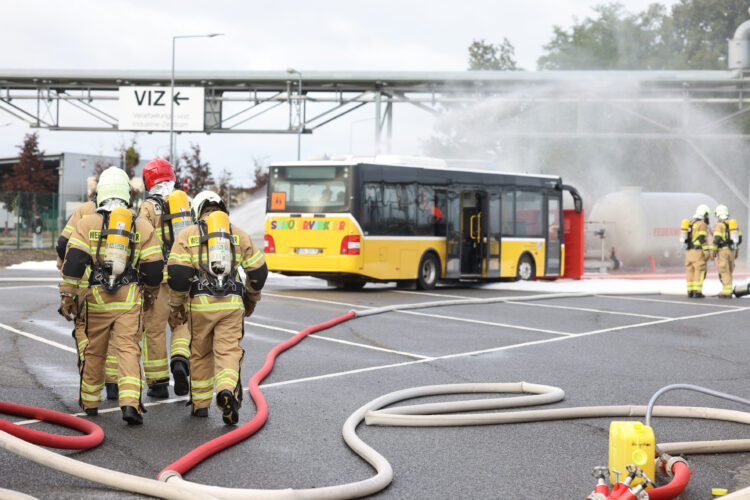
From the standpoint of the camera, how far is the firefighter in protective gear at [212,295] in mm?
6406

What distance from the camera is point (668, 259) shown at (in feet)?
103

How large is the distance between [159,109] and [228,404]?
28.8 metres

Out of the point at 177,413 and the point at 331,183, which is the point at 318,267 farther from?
the point at 177,413

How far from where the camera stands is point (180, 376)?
24.5 ft

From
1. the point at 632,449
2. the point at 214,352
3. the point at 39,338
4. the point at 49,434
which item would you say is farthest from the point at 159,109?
the point at 632,449

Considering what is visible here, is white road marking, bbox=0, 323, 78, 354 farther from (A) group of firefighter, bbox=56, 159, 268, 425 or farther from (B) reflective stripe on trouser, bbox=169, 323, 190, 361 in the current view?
(A) group of firefighter, bbox=56, 159, 268, 425

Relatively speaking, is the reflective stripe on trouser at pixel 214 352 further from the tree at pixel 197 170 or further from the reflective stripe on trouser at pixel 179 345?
the tree at pixel 197 170

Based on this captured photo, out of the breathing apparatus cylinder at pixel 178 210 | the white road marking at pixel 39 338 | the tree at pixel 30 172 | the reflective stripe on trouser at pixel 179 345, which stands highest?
the tree at pixel 30 172

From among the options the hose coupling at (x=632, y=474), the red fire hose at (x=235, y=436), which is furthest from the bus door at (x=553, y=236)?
the hose coupling at (x=632, y=474)

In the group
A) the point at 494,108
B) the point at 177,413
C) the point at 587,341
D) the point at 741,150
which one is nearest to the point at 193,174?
the point at 494,108

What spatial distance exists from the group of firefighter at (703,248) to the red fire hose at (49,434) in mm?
15172

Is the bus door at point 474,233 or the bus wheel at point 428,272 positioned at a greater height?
the bus door at point 474,233

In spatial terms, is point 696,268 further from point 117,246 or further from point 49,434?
point 49,434

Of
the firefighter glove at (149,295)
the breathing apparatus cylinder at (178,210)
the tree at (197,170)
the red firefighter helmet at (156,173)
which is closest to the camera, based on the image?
the firefighter glove at (149,295)
